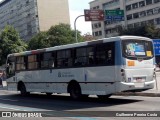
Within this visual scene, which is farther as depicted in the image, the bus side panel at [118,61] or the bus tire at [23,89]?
the bus tire at [23,89]

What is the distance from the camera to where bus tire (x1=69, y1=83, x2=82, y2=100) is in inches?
702

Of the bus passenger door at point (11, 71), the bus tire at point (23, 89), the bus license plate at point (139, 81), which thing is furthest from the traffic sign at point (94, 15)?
the bus license plate at point (139, 81)

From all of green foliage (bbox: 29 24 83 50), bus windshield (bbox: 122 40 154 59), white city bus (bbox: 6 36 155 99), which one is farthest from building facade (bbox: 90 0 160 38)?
bus windshield (bbox: 122 40 154 59)

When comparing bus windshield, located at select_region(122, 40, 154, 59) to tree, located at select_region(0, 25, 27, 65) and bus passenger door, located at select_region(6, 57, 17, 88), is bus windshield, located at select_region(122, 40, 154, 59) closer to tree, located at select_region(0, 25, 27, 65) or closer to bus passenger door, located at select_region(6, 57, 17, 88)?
bus passenger door, located at select_region(6, 57, 17, 88)

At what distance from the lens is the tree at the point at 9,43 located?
2314 inches

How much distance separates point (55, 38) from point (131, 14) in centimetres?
2688

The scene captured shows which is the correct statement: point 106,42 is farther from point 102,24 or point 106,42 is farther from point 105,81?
point 102,24

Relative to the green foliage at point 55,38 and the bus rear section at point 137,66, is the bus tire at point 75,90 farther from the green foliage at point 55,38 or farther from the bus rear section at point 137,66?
the green foliage at point 55,38

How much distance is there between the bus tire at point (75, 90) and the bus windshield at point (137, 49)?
339 centimetres

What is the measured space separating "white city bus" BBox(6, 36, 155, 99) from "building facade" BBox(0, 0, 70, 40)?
111788 mm

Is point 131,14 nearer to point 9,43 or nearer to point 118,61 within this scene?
point 9,43

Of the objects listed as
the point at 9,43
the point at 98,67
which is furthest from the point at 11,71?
the point at 9,43

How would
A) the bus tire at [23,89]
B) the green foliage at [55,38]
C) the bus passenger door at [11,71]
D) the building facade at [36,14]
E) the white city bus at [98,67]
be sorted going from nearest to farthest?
1. the white city bus at [98,67]
2. the bus tire at [23,89]
3. the bus passenger door at [11,71]
4. the green foliage at [55,38]
5. the building facade at [36,14]

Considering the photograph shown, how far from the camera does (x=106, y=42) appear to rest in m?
15.8
